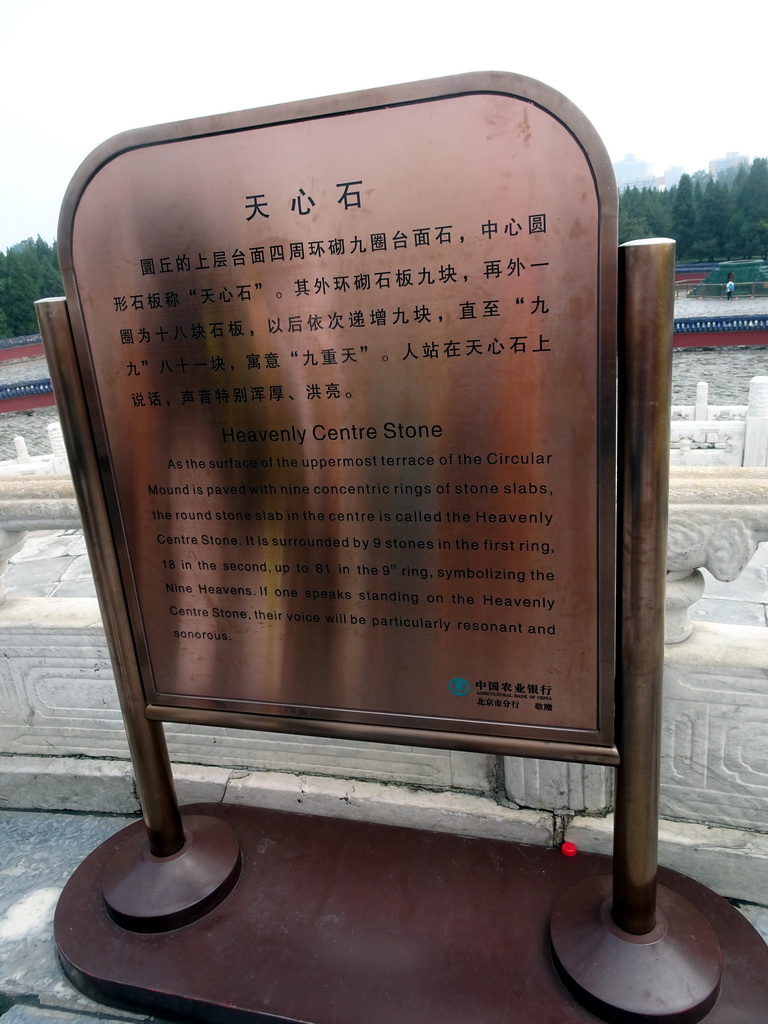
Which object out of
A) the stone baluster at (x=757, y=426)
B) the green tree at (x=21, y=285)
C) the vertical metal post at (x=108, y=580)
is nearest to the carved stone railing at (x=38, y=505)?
the vertical metal post at (x=108, y=580)

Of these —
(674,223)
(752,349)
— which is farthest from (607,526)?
(674,223)

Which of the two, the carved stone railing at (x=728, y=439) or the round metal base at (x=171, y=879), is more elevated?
the round metal base at (x=171, y=879)

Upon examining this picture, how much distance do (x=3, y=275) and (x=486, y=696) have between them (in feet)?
142

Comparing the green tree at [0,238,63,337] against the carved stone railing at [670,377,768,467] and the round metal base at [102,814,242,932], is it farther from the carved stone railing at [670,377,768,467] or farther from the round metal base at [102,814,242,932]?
the round metal base at [102,814,242,932]

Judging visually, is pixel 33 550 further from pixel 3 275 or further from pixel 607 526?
pixel 3 275

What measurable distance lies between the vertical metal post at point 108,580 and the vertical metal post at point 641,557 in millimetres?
1133

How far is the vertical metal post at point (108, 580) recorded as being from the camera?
1523 millimetres

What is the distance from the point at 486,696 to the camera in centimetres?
148

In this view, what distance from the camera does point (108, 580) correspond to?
1.66m

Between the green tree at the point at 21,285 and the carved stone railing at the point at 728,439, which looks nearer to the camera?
the carved stone railing at the point at 728,439

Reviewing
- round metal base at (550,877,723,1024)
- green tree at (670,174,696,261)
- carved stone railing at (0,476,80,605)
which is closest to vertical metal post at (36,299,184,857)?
carved stone railing at (0,476,80,605)

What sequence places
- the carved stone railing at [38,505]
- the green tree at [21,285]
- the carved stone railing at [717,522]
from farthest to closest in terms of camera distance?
the green tree at [21,285] < the carved stone railing at [38,505] < the carved stone railing at [717,522]

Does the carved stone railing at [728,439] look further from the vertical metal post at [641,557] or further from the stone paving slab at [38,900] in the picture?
the stone paving slab at [38,900]

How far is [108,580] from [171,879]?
84 cm
